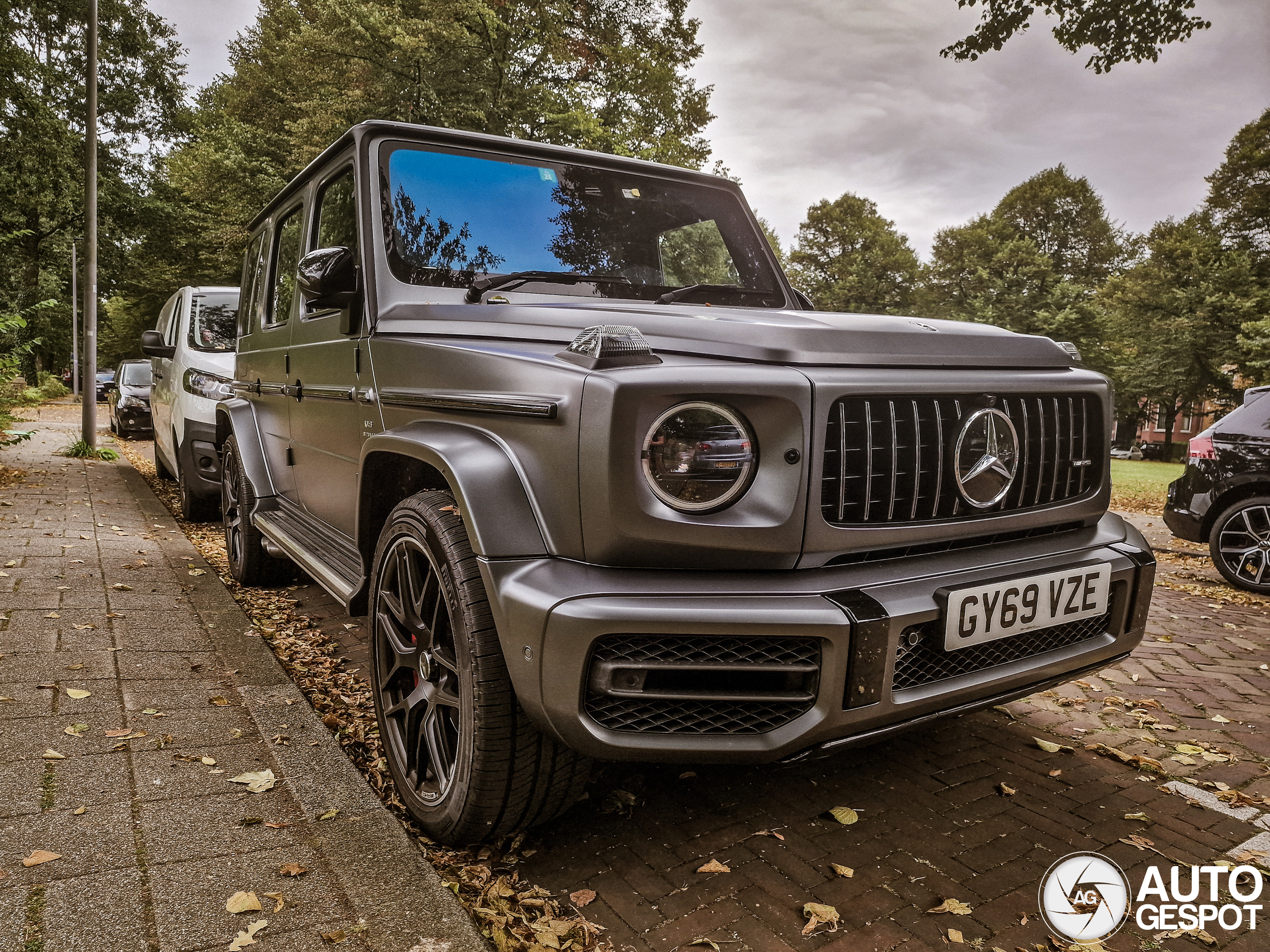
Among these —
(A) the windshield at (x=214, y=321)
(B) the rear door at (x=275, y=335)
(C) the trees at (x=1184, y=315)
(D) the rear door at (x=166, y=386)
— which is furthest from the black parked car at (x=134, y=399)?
(C) the trees at (x=1184, y=315)

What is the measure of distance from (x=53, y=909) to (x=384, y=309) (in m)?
1.86

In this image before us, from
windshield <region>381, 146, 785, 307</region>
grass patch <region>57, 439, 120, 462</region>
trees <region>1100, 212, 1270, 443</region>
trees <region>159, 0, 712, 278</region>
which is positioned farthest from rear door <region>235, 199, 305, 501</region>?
trees <region>1100, 212, 1270, 443</region>

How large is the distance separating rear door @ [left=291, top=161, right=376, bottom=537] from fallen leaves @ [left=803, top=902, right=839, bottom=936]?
1.83 m

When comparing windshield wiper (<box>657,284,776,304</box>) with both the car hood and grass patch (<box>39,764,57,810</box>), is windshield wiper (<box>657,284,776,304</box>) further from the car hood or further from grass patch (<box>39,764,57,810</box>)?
grass patch (<box>39,764,57,810</box>)

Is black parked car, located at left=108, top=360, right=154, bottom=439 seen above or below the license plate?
below

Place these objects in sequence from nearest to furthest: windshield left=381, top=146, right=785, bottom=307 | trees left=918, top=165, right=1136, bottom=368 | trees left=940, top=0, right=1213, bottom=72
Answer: windshield left=381, top=146, right=785, bottom=307, trees left=940, top=0, right=1213, bottom=72, trees left=918, top=165, right=1136, bottom=368

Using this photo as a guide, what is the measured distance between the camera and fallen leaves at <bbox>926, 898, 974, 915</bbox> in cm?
209

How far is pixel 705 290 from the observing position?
317cm

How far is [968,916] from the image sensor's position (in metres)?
2.07

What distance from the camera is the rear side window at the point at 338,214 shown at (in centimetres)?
316

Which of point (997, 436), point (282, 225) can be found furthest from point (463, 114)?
point (997, 436)

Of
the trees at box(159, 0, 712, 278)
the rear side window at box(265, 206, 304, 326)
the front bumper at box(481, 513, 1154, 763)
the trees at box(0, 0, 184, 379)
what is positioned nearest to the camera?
the front bumper at box(481, 513, 1154, 763)

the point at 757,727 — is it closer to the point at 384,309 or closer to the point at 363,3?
the point at 384,309

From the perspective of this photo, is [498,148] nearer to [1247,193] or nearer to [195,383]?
[195,383]
